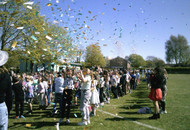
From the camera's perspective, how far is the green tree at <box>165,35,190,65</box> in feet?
218

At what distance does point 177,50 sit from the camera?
68.6 meters

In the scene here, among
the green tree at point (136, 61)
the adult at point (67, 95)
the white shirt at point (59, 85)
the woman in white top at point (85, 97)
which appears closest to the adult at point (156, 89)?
the woman in white top at point (85, 97)

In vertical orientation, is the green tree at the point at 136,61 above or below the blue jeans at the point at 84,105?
above

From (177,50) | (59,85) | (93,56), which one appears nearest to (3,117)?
(59,85)


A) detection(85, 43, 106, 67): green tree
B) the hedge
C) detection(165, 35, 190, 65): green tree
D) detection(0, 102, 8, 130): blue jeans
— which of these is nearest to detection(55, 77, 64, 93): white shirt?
detection(0, 102, 8, 130): blue jeans

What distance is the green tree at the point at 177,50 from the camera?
66312 millimetres

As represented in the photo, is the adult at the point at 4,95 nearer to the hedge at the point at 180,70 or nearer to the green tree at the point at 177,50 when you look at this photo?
the hedge at the point at 180,70

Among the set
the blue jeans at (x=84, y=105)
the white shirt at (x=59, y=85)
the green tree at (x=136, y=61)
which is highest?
the green tree at (x=136, y=61)

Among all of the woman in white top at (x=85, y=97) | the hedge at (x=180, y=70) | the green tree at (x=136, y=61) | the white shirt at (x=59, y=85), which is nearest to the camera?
the woman in white top at (x=85, y=97)

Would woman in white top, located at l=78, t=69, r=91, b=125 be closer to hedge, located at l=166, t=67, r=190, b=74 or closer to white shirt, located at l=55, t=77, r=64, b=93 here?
white shirt, located at l=55, t=77, r=64, b=93

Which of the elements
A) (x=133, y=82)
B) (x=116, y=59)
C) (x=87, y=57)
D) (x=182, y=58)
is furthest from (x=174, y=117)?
(x=116, y=59)

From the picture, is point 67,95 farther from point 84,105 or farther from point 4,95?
point 4,95

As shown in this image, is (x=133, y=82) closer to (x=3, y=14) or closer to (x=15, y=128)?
(x=15, y=128)

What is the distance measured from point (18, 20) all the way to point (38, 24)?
2267 millimetres
